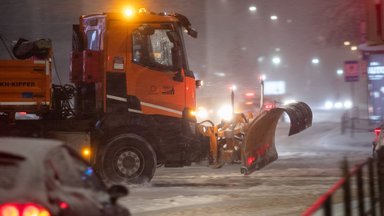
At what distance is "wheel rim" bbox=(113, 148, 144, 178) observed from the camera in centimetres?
1146

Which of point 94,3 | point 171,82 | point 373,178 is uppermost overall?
point 94,3

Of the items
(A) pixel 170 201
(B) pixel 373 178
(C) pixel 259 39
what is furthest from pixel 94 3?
(C) pixel 259 39

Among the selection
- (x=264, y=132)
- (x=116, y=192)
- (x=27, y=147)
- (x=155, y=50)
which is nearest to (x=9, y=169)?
(x=27, y=147)

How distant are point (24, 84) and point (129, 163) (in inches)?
98.8

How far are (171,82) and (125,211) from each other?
638 centimetres

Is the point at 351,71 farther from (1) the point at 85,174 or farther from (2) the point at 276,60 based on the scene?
(2) the point at 276,60

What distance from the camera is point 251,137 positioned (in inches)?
488

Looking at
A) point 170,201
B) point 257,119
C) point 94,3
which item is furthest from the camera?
point 94,3

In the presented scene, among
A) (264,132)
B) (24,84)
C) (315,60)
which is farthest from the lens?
(315,60)

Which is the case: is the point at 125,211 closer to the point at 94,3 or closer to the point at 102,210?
the point at 102,210

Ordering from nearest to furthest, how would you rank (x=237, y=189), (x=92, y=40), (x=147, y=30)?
(x=237, y=189)
(x=147, y=30)
(x=92, y=40)

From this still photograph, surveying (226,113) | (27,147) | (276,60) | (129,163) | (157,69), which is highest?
(276,60)

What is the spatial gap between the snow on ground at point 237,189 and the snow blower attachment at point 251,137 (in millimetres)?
423

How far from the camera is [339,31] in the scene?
25.5 metres
